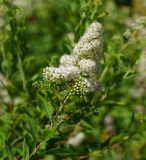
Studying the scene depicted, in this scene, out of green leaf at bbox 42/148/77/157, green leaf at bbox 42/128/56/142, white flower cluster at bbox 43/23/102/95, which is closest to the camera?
white flower cluster at bbox 43/23/102/95

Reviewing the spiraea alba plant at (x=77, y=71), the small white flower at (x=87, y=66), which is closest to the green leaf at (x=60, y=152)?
the spiraea alba plant at (x=77, y=71)

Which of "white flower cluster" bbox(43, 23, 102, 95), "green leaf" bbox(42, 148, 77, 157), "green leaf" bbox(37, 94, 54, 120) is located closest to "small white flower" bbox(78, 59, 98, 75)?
"white flower cluster" bbox(43, 23, 102, 95)

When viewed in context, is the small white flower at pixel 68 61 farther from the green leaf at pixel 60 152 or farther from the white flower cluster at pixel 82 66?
the green leaf at pixel 60 152

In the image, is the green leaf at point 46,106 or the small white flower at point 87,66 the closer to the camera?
the small white flower at point 87,66

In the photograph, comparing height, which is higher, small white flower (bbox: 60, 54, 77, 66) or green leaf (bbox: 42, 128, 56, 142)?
small white flower (bbox: 60, 54, 77, 66)

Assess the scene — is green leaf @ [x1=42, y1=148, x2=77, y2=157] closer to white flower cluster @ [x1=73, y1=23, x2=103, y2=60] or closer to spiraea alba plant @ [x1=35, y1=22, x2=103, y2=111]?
spiraea alba plant @ [x1=35, y1=22, x2=103, y2=111]

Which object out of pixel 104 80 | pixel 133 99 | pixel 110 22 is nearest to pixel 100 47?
pixel 104 80

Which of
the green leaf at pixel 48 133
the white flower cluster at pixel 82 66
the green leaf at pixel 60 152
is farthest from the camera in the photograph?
the green leaf at pixel 60 152

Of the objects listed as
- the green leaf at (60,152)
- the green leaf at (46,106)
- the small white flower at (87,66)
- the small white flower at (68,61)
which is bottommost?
the green leaf at (60,152)
